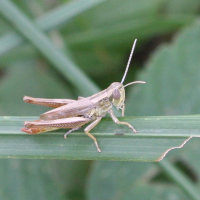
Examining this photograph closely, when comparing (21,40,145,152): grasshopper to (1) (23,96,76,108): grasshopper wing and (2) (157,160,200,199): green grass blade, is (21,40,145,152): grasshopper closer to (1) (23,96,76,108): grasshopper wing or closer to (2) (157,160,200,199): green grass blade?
(1) (23,96,76,108): grasshopper wing

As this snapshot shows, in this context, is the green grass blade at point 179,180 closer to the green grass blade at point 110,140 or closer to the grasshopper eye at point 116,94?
the green grass blade at point 110,140

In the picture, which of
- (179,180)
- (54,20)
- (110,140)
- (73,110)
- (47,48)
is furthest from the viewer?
(54,20)


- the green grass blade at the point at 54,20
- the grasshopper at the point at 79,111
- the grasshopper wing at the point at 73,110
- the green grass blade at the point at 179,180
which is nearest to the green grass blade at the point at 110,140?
the grasshopper at the point at 79,111

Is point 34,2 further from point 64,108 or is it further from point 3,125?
point 3,125

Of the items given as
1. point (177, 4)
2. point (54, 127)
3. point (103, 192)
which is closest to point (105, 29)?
point (177, 4)

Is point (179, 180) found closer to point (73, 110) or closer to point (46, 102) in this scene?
point (73, 110)

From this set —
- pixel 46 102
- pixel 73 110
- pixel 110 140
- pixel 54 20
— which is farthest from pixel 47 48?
pixel 110 140

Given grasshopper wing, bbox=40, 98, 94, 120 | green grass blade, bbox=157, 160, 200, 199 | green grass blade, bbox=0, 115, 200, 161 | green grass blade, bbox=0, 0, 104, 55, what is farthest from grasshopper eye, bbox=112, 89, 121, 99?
green grass blade, bbox=0, 0, 104, 55
